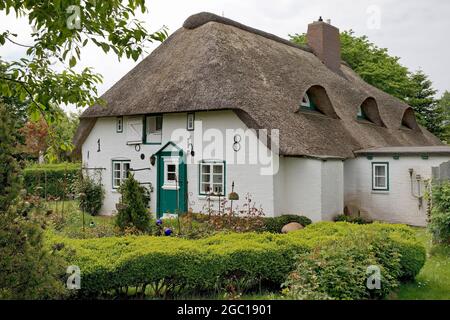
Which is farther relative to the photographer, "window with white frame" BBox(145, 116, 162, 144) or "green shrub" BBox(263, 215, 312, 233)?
"window with white frame" BBox(145, 116, 162, 144)

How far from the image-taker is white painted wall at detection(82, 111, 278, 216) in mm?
14617

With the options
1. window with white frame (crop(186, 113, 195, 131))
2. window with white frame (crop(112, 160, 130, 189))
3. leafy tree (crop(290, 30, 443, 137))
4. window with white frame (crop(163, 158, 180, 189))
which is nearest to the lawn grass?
window with white frame (crop(186, 113, 195, 131))

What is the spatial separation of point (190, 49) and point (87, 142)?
19.1 feet

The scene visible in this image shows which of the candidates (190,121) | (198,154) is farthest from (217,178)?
(190,121)

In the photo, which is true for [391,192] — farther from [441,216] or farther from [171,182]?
[171,182]

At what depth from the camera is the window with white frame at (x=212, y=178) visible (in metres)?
15.5

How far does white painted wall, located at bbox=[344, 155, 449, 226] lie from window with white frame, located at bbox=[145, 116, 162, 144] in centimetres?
705

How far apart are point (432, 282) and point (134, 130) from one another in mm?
12418

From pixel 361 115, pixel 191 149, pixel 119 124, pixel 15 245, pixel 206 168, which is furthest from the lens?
pixel 361 115

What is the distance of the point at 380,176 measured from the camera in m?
16.8

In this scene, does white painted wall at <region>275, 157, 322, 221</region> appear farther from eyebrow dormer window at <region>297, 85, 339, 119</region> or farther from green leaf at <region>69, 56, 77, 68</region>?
green leaf at <region>69, 56, 77, 68</region>

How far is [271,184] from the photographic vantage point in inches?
566

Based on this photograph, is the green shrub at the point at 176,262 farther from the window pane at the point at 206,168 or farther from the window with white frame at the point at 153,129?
the window with white frame at the point at 153,129
